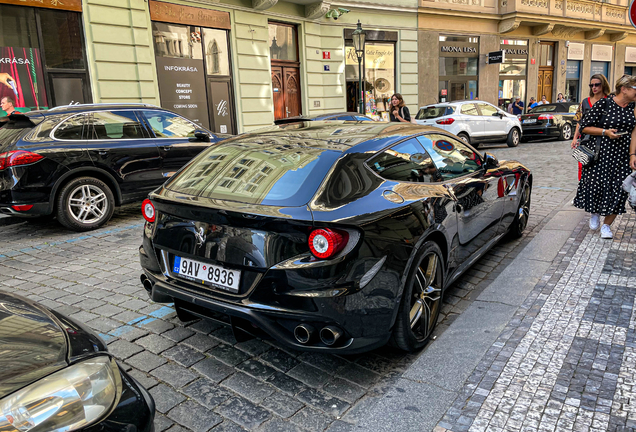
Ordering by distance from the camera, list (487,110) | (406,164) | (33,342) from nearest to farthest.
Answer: (33,342)
(406,164)
(487,110)

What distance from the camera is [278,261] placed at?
2.68 metres

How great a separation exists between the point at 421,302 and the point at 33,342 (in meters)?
2.28

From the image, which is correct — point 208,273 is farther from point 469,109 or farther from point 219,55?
point 469,109

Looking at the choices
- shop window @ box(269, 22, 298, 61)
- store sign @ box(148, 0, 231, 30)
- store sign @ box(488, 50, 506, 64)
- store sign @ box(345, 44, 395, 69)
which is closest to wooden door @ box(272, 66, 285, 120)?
shop window @ box(269, 22, 298, 61)

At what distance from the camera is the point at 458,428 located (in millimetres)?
2445

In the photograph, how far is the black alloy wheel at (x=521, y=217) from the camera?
5621 millimetres

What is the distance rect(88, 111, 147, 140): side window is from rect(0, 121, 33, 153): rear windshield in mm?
809

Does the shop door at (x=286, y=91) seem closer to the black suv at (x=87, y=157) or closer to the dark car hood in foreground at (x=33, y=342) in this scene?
the black suv at (x=87, y=157)

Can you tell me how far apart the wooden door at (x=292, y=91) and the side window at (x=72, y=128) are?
11549mm

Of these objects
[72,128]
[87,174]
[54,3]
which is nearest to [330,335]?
[87,174]

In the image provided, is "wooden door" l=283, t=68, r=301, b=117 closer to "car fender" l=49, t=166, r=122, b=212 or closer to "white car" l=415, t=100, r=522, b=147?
"white car" l=415, t=100, r=522, b=147

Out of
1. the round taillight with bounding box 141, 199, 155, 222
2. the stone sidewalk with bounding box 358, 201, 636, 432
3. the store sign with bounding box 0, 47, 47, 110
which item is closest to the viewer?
the stone sidewalk with bounding box 358, 201, 636, 432

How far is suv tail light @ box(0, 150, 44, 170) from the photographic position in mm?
6195

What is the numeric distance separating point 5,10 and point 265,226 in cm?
1178
